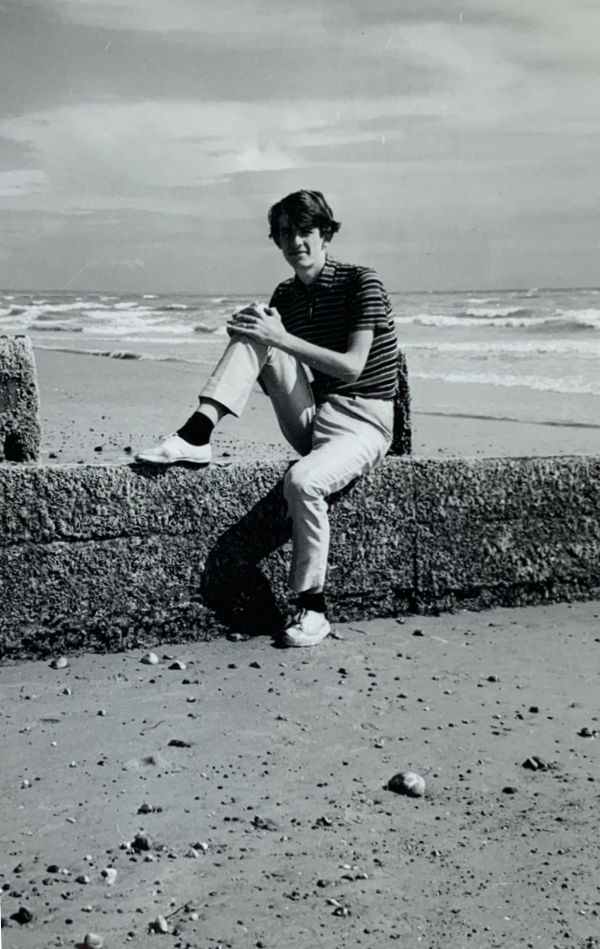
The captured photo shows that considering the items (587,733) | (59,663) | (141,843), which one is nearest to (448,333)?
(59,663)

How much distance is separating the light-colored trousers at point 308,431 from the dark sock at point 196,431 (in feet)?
0.35

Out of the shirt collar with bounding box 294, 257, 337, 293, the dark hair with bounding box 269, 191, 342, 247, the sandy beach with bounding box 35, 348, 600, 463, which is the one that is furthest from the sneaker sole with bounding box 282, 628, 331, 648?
the dark hair with bounding box 269, 191, 342, 247

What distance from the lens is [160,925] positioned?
227cm

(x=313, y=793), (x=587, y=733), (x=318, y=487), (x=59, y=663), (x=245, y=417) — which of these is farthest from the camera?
(x=245, y=417)

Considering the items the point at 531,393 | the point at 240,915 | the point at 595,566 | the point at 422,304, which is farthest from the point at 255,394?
the point at 422,304

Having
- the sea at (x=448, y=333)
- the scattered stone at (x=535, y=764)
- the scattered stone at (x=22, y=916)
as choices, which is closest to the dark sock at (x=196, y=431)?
the scattered stone at (x=535, y=764)

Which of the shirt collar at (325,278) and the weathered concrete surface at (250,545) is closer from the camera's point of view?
the weathered concrete surface at (250,545)

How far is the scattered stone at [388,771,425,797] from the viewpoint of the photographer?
290 cm

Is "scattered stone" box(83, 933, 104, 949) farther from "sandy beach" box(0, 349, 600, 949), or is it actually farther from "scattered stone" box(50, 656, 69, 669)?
"scattered stone" box(50, 656, 69, 669)

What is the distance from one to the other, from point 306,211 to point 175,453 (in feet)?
3.57

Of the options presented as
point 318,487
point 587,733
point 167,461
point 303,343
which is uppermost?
point 303,343

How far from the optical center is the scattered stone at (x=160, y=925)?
226 centimetres

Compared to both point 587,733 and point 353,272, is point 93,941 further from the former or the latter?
point 353,272

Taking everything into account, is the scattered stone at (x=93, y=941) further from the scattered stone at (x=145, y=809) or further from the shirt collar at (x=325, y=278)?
the shirt collar at (x=325, y=278)
